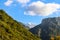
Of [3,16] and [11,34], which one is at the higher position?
[3,16]

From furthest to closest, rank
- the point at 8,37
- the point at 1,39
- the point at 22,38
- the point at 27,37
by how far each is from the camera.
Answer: the point at 27,37
the point at 22,38
the point at 8,37
the point at 1,39

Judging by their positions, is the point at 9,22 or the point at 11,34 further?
the point at 9,22

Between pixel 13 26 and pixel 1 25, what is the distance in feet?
14.7

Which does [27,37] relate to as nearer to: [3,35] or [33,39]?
[33,39]

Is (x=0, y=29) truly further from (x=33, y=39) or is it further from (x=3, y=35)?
(x=33, y=39)

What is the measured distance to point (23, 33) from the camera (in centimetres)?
3606

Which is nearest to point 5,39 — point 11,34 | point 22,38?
point 11,34

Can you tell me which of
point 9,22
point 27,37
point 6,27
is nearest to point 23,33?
point 27,37

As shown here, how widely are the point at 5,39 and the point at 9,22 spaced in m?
7.32

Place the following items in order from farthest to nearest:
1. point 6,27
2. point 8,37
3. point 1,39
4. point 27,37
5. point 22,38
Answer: point 27,37
point 22,38
point 6,27
point 8,37
point 1,39

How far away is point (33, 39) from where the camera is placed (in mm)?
36875

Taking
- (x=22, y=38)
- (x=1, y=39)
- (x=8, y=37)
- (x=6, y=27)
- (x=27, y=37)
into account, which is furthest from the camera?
(x=27, y=37)

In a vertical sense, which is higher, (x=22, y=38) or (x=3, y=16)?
(x=3, y=16)

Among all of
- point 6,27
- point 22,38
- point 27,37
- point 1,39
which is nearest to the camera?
point 1,39
